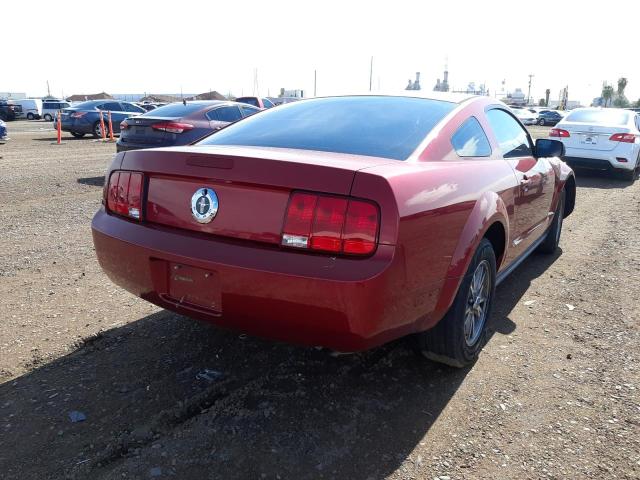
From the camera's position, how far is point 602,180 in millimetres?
11602

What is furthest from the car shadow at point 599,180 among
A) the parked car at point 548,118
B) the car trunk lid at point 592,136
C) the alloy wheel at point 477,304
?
the parked car at point 548,118

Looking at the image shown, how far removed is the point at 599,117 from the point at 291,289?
37.7 feet

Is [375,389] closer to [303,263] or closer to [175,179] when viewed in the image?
[303,263]

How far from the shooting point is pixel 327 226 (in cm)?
222

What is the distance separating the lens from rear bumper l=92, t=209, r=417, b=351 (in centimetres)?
218

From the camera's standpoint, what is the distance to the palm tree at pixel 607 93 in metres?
89.5

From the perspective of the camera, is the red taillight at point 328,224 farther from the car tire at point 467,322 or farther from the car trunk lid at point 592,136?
the car trunk lid at point 592,136

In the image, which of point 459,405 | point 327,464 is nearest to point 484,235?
point 459,405

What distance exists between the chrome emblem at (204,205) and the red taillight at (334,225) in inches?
16.2

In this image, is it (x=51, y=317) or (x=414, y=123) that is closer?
(x=414, y=123)

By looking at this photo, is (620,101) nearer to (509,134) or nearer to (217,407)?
(509,134)

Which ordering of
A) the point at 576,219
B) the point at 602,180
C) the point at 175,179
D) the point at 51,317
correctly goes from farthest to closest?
the point at 602,180, the point at 576,219, the point at 51,317, the point at 175,179

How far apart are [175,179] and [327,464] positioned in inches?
57.6

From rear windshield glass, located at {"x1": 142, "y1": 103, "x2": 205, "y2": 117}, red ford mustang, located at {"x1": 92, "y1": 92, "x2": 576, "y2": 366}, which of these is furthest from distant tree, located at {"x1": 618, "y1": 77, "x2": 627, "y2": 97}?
red ford mustang, located at {"x1": 92, "y1": 92, "x2": 576, "y2": 366}
